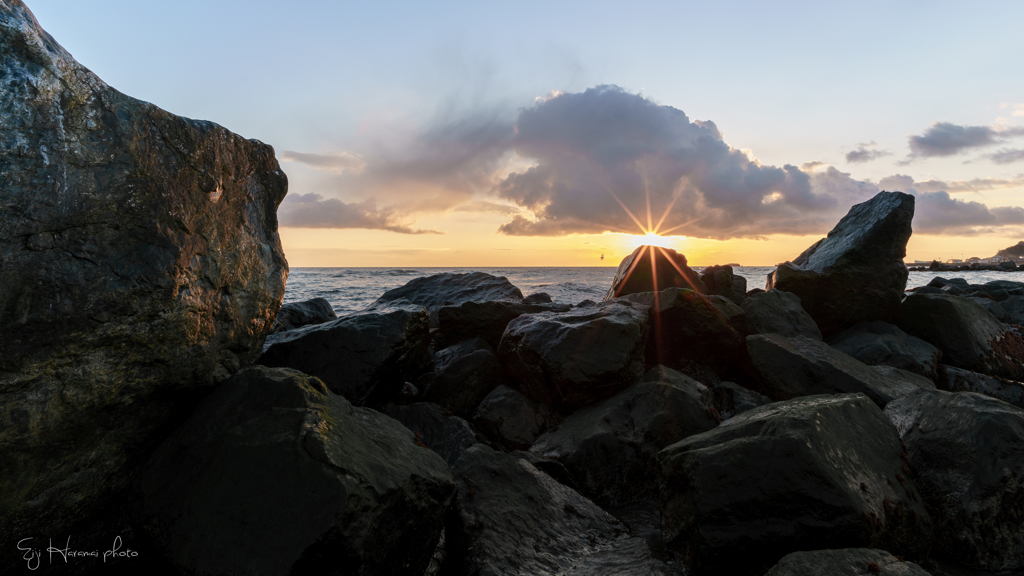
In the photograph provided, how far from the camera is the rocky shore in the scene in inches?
115

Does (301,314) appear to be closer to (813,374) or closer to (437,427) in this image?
(437,427)

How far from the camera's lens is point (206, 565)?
2.88 metres

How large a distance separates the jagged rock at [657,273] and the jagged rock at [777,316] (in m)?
1.75

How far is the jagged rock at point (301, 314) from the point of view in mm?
8812

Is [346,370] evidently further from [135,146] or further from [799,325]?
[799,325]

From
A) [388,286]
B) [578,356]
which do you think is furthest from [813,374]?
[388,286]

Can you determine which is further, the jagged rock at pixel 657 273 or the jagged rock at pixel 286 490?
the jagged rock at pixel 657 273

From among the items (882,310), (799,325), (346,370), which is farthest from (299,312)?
(882,310)

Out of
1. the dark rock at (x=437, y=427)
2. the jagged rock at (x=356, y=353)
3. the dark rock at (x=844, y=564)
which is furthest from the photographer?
the jagged rock at (x=356, y=353)

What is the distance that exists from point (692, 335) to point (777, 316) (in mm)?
2027

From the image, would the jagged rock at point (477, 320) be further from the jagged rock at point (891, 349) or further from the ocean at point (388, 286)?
the ocean at point (388, 286)

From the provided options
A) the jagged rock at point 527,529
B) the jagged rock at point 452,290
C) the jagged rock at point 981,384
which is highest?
the jagged rock at point 452,290

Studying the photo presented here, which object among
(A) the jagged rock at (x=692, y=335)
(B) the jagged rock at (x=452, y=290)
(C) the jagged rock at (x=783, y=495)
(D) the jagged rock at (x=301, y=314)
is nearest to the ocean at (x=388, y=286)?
(B) the jagged rock at (x=452, y=290)

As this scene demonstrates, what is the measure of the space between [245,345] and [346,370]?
1.68m
